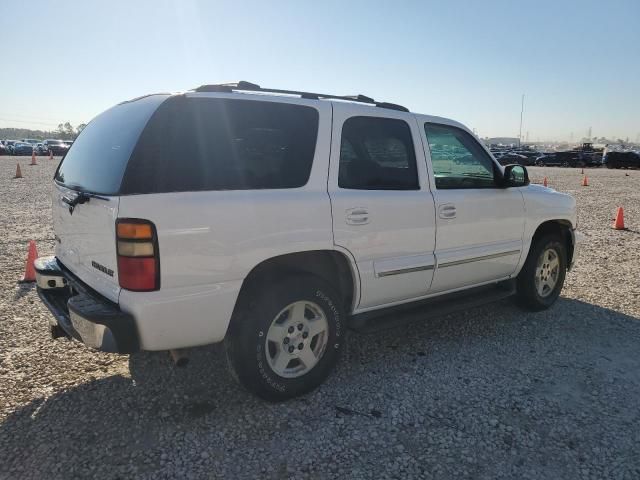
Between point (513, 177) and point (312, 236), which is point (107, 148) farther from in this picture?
point (513, 177)

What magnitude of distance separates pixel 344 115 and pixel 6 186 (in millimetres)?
17088

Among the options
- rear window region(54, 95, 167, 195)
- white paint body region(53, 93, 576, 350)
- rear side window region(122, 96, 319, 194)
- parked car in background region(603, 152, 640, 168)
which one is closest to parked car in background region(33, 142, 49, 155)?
rear window region(54, 95, 167, 195)

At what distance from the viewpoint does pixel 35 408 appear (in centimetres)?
304

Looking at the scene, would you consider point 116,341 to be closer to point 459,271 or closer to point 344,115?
point 344,115

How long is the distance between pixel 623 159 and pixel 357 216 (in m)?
45.3

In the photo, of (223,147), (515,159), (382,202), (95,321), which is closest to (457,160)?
(382,202)

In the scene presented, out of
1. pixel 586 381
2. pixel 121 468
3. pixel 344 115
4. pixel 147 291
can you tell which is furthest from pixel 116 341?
pixel 586 381

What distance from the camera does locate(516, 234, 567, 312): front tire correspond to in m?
4.73

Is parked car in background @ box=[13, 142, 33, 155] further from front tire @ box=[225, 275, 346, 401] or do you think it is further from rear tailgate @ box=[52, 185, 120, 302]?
front tire @ box=[225, 275, 346, 401]

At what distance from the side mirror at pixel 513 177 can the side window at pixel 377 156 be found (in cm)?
100

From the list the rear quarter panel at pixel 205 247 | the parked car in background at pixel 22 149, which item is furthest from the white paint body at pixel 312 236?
the parked car in background at pixel 22 149

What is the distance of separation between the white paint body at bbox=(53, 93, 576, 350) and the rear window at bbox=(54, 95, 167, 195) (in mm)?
156

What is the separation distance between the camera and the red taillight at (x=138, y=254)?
8.12 ft

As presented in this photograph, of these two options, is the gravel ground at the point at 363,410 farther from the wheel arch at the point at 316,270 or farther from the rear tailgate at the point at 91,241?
the rear tailgate at the point at 91,241
